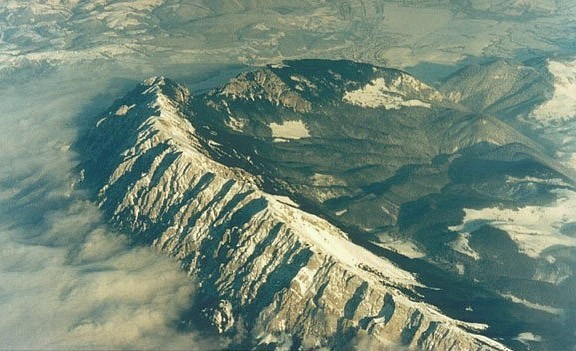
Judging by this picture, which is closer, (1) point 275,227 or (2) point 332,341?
(2) point 332,341

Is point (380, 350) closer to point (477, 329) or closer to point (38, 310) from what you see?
point (477, 329)

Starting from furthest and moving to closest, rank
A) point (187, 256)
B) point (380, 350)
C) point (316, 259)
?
point (187, 256) < point (316, 259) < point (380, 350)

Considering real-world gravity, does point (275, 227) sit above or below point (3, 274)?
above

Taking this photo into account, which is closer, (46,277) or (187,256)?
(46,277)

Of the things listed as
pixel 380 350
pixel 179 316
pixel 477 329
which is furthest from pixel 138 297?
pixel 477 329

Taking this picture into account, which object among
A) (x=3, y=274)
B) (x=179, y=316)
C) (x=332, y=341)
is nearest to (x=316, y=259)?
(x=332, y=341)

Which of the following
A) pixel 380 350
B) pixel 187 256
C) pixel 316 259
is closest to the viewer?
pixel 380 350

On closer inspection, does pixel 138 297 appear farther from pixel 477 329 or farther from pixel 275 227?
pixel 477 329

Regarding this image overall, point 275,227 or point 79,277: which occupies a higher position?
point 275,227
